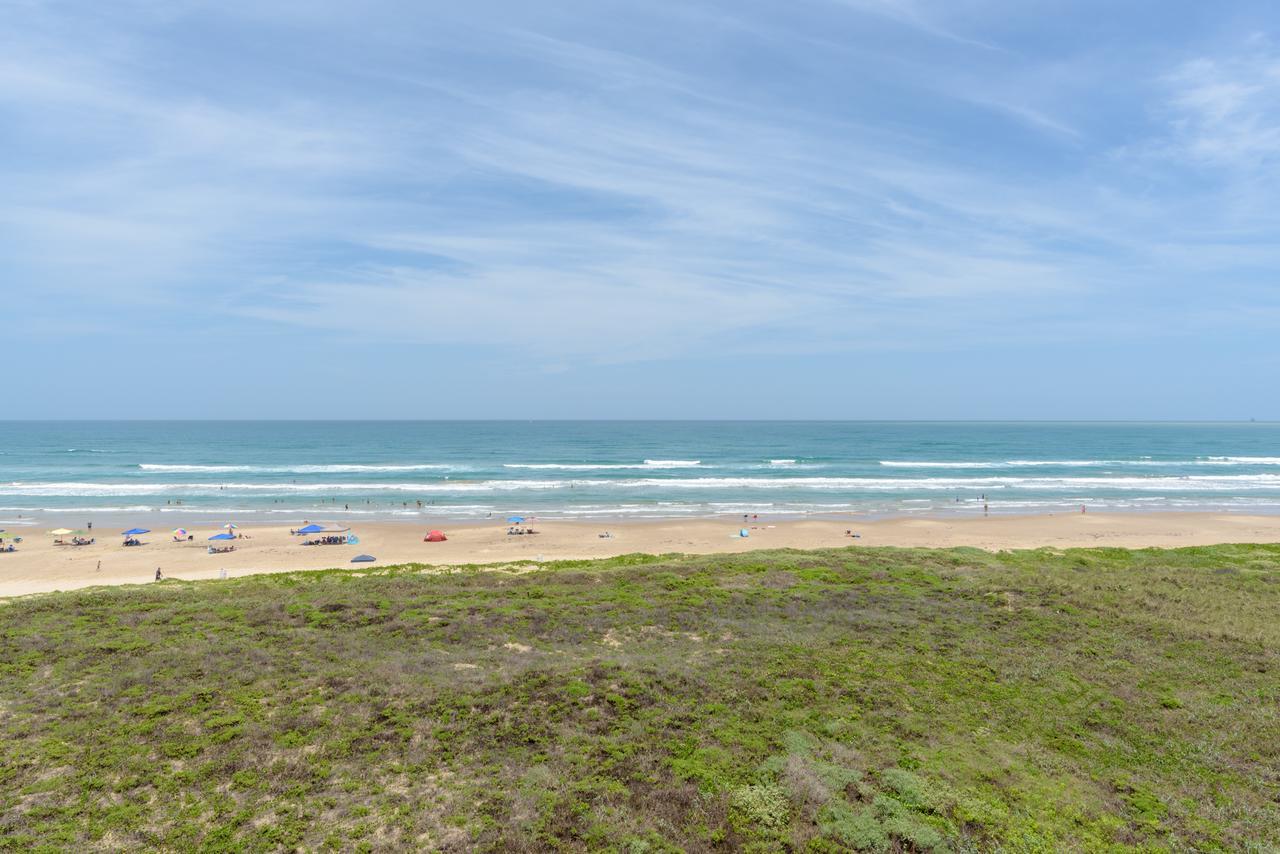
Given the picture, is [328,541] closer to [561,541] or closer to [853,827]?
[561,541]

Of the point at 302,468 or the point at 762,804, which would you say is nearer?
the point at 762,804

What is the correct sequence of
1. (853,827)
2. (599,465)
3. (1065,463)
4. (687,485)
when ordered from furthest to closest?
(1065,463) < (599,465) < (687,485) < (853,827)

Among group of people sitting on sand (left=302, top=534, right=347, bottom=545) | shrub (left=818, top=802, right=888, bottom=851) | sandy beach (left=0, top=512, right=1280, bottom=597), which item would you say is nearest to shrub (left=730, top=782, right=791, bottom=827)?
shrub (left=818, top=802, right=888, bottom=851)

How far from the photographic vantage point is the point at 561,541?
4112cm

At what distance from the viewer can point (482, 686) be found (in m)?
13.6

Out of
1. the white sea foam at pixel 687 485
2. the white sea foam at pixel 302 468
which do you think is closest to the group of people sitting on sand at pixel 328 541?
the white sea foam at pixel 687 485

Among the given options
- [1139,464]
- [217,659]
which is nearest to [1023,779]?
[217,659]

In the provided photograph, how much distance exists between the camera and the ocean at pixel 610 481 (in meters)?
56.1

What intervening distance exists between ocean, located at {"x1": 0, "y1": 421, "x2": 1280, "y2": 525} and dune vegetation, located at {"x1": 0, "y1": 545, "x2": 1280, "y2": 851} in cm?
3396

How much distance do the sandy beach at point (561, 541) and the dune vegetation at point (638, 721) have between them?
15215 millimetres

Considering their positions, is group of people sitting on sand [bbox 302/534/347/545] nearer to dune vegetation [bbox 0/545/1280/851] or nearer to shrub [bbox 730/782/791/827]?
dune vegetation [bbox 0/545/1280/851]

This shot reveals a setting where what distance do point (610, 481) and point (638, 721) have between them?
206 feet

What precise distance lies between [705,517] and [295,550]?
27.7m

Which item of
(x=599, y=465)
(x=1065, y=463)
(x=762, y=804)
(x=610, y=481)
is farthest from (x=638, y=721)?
(x=1065, y=463)
